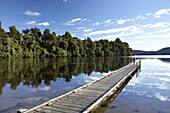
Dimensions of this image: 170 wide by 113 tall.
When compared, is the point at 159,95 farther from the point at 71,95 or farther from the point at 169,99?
the point at 71,95

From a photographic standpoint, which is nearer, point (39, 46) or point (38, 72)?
point (38, 72)

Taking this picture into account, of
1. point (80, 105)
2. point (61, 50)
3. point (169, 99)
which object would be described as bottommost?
point (169, 99)

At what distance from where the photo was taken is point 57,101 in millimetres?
8750

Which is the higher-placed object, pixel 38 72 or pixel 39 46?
pixel 39 46

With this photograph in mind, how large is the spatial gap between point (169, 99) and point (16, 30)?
8758 cm

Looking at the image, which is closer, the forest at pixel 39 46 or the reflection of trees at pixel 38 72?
the reflection of trees at pixel 38 72

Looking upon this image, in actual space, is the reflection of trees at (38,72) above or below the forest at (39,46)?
below

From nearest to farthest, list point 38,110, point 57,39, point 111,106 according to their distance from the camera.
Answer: point 38,110 → point 111,106 → point 57,39

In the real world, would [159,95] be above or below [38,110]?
below

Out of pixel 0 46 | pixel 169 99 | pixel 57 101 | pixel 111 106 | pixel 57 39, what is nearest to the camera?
pixel 57 101

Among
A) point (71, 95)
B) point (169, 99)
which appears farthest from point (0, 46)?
point (169, 99)

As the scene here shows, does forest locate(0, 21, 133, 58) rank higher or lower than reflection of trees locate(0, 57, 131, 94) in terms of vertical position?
higher

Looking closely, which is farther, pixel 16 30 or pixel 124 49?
pixel 124 49

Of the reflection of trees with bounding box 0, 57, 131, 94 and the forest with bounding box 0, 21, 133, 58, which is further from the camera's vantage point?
the forest with bounding box 0, 21, 133, 58
